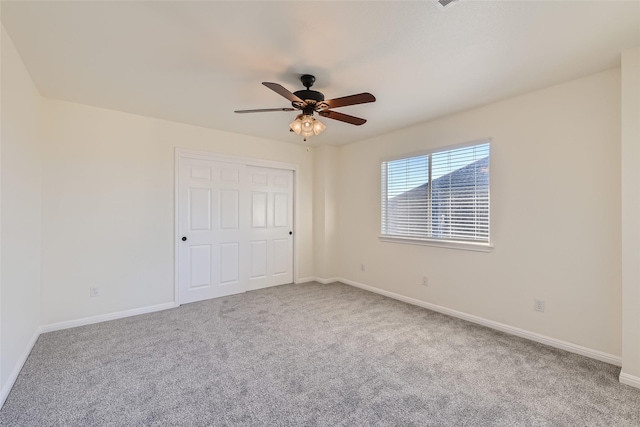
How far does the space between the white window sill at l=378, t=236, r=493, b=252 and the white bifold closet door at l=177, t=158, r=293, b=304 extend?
6.01 feet

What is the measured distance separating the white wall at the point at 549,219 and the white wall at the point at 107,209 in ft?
11.4

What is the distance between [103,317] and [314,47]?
143 inches

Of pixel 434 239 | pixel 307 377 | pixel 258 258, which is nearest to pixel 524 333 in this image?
pixel 434 239

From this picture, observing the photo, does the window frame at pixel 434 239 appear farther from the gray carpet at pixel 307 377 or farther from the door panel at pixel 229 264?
the door panel at pixel 229 264

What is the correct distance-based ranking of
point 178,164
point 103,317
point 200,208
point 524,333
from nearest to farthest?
point 524,333, point 103,317, point 178,164, point 200,208

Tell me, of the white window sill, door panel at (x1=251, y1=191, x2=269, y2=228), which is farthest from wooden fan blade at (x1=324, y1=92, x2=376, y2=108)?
door panel at (x1=251, y1=191, x2=269, y2=228)

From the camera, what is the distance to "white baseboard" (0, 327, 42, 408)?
74.3 inches

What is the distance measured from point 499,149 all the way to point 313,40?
2.31 meters

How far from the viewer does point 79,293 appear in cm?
316

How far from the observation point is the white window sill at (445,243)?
10.4ft

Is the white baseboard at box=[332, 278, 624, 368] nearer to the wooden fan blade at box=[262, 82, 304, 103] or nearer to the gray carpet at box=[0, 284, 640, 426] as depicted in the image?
the gray carpet at box=[0, 284, 640, 426]

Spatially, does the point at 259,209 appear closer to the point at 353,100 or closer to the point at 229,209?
the point at 229,209

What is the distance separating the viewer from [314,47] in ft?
6.75

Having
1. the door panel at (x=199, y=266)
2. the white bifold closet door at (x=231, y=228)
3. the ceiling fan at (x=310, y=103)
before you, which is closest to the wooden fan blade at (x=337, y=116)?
the ceiling fan at (x=310, y=103)
